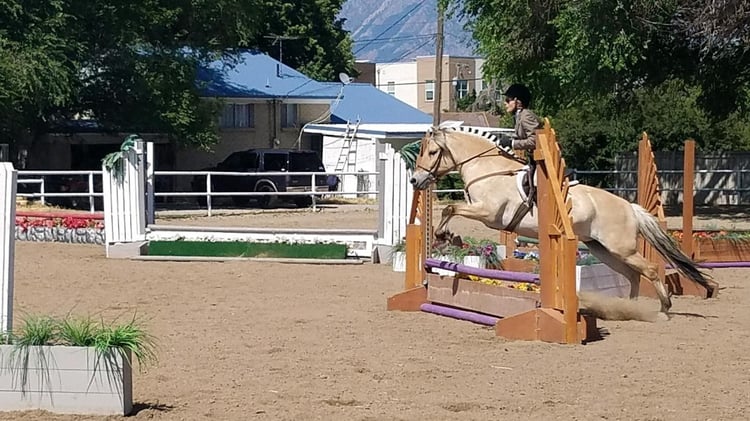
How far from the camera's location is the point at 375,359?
884cm

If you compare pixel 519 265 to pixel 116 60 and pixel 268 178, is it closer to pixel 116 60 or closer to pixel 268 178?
pixel 268 178

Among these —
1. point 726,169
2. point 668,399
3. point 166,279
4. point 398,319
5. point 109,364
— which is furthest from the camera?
point 726,169

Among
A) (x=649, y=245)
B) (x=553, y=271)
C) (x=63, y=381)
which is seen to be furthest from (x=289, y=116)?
(x=63, y=381)

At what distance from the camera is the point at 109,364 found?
6.63 meters

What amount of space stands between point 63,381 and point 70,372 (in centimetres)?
8

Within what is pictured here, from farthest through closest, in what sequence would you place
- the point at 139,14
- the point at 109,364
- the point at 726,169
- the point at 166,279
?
the point at 726,169 < the point at 139,14 < the point at 166,279 < the point at 109,364

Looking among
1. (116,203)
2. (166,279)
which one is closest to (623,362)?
(166,279)

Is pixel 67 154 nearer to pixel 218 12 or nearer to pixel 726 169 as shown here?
pixel 218 12

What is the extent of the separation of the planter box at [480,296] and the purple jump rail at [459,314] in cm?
5

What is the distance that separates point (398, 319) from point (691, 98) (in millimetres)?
32042

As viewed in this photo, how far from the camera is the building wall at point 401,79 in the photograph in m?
106

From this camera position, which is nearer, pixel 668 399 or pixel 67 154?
pixel 668 399

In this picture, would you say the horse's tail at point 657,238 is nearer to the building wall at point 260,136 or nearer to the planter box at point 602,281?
the planter box at point 602,281

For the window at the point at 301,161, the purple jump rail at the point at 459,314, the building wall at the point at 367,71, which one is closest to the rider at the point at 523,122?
the purple jump rail at the point at 459,314
